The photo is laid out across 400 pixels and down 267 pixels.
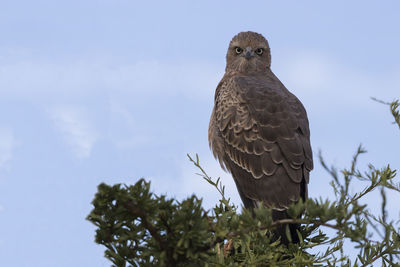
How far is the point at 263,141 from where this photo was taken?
6648 mm

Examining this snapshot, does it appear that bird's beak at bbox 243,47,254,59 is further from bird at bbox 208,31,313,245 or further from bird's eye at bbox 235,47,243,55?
bird at bbox 208,31,313,245

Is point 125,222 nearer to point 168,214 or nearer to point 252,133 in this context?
point 168,214

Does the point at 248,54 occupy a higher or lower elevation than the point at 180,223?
higher

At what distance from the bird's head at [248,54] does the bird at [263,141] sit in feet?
1.50

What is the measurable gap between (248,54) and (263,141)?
236 cm

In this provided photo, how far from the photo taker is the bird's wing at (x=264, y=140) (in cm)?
626

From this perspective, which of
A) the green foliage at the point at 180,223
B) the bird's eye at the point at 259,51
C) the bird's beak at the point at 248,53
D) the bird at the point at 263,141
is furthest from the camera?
the bird's eye at the point at 259,51

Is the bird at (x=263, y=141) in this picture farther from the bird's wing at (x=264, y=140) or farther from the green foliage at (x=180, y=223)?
the green foliage at (x=180, y=223)

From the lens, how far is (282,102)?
23.2 ft

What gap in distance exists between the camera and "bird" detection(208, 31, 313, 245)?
6.21m

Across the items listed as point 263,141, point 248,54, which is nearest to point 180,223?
point 263,141

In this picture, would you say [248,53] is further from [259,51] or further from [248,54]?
[259,51]

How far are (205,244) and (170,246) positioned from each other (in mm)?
242

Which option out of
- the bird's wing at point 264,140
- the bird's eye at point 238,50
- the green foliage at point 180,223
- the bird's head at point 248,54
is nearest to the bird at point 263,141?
the bird's wing at point 264,140
